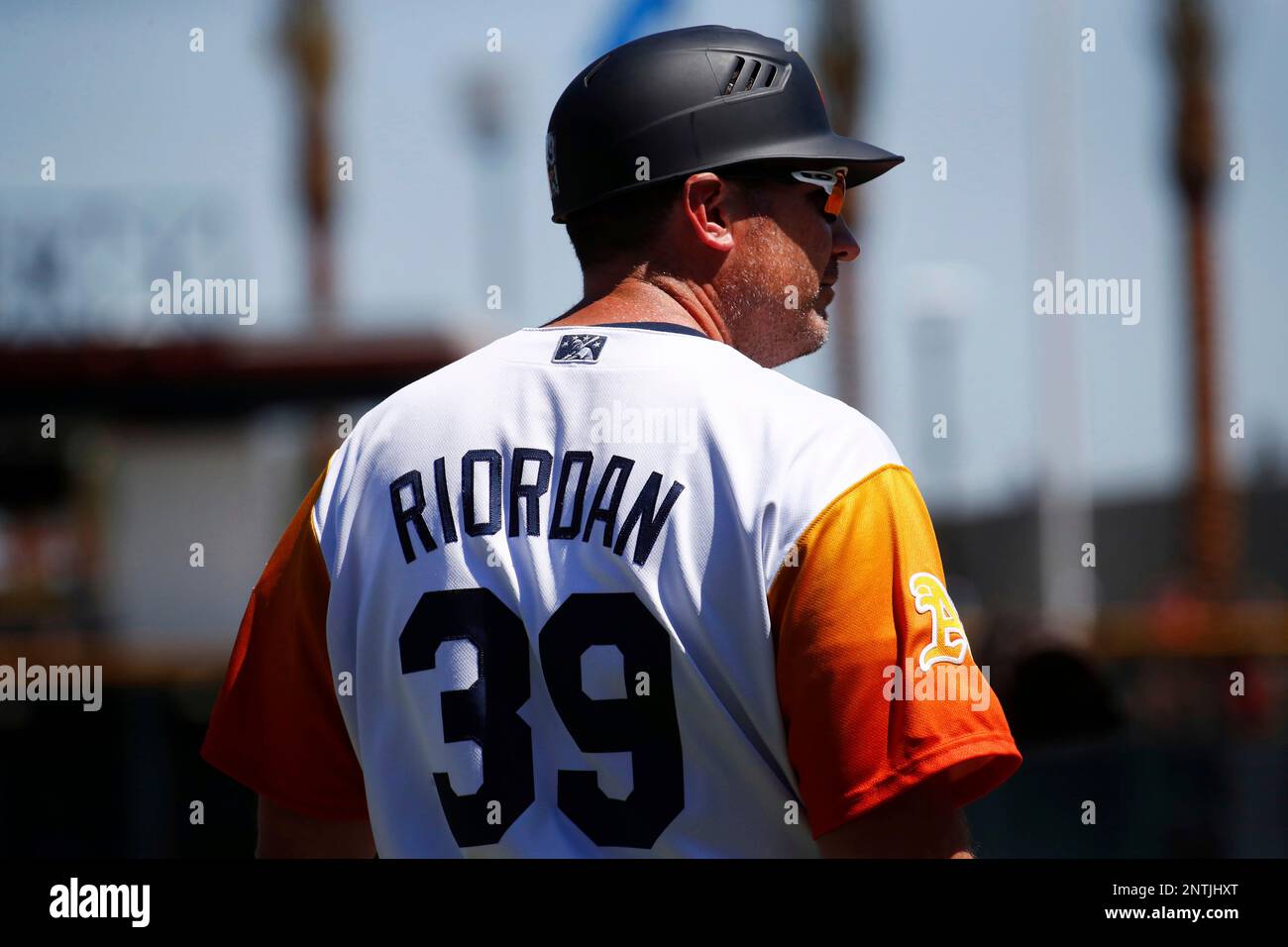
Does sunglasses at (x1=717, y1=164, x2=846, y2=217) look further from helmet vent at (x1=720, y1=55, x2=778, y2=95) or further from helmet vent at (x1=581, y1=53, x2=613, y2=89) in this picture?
helmet vent at (x1=581, y1=53, x2=613, y2=89)

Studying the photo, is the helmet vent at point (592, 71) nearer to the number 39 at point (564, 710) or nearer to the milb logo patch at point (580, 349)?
the milb logo patch at point (580, 349)

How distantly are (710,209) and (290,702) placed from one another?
0.93 m

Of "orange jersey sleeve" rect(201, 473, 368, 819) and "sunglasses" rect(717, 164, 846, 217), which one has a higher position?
"sunglasses" rect(717, 164, 846, 217)

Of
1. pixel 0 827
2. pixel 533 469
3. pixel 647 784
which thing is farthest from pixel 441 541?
pixel 0 827

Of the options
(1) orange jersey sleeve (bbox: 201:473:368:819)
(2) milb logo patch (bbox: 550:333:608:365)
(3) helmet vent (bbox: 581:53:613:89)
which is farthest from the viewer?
(3) helmet vent (bbox: 581:53:613:89)

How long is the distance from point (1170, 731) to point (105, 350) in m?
9.47

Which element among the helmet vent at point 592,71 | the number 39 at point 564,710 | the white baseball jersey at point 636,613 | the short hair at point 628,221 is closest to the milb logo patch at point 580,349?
the white baseball jersey at point 636,613

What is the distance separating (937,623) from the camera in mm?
1748

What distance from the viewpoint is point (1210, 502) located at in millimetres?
19500

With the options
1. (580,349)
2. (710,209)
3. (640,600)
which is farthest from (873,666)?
(710,209)

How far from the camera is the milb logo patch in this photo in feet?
5.95

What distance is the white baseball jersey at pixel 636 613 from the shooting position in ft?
5.53

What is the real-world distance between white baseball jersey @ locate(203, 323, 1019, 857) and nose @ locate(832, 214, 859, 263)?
0.37m

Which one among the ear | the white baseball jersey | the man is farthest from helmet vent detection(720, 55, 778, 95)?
the white baseball jersey
